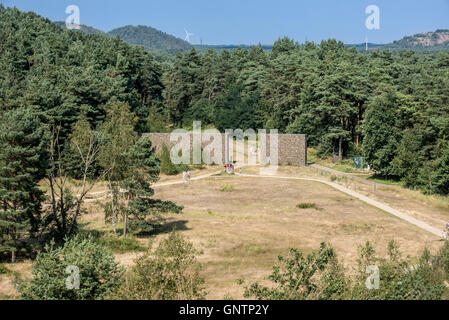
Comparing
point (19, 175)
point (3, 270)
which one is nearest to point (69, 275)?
point (3, 270)

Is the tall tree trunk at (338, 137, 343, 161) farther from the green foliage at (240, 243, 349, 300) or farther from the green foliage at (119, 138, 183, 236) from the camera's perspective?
the green foliage at (240, 243, 349, 300)

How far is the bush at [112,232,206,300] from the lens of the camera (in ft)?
43.1

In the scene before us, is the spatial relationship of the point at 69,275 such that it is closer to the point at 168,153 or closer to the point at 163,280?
the point at 163,280

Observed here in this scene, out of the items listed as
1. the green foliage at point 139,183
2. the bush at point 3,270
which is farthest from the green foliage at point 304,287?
the green foliage at point 139,183

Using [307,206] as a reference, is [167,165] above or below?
above

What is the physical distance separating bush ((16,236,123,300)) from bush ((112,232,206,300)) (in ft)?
3.16

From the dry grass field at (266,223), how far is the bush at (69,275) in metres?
4.51

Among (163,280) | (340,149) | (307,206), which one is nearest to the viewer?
(163,280)

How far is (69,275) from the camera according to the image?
46.3 ft

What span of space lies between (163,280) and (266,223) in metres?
19.0

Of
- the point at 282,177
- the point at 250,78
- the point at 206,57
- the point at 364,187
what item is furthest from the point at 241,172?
the point at 206,57

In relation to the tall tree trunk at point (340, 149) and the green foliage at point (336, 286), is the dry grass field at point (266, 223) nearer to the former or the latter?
the green foliage at point (336, 286)
